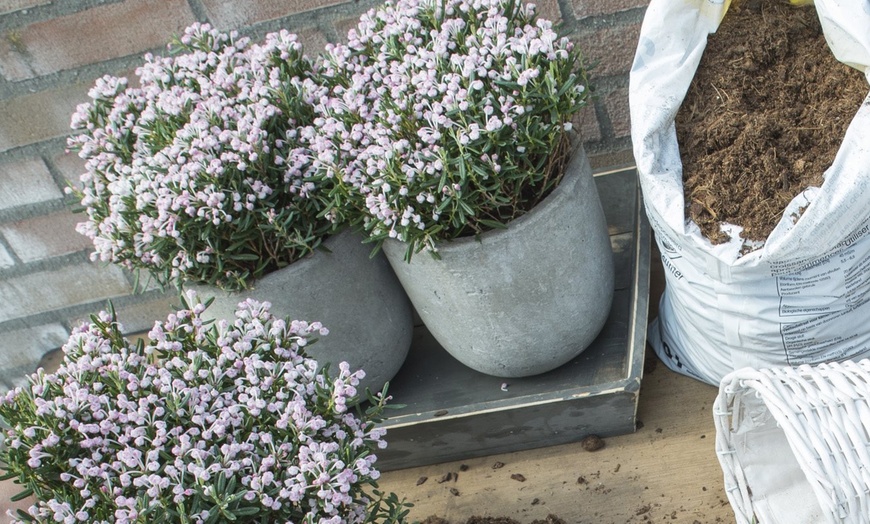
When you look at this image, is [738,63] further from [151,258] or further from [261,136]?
[151,258]

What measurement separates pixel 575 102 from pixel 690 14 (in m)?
0.21

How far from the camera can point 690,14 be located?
108 cm

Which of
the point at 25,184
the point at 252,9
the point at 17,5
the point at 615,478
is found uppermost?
the point at 17,5

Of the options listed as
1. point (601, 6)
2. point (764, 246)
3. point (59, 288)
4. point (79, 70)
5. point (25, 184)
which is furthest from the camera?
point (59, 288)

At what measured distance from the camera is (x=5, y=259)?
1.64m

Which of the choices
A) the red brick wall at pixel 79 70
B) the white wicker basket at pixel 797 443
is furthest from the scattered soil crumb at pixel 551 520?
the red brick wall at pixel 79 70

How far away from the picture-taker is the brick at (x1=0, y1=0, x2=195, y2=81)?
138 centimetres

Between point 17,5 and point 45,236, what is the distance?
0.45 metres

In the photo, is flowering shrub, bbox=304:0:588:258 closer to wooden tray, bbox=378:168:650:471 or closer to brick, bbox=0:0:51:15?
wooden tray, bbox=378:168:650:471

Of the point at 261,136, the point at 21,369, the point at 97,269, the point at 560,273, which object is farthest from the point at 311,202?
the point at 21,369

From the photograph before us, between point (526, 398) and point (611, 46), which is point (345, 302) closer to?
point (526, 398)

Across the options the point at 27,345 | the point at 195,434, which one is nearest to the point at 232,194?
the point at 195,434

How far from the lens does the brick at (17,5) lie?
138 centimetres

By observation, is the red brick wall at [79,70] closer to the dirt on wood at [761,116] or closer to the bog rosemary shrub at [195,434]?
the dirt on wood at [761,116]
